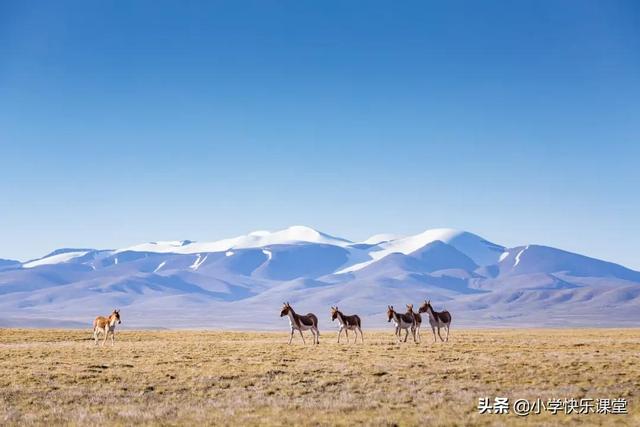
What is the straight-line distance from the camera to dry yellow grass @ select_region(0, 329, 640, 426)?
1970cm

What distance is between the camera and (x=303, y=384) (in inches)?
993

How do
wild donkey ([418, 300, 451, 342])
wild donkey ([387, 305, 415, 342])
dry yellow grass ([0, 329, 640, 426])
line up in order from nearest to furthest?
1. dry yellow grass ([0, 329, 640, 426])
2. wild donkey ([387, 305, 415, 342])
3. wild donkey ([418, 300, 451, 342])

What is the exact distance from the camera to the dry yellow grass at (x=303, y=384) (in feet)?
64.6

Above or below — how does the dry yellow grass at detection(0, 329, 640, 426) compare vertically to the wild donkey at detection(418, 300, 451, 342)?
below

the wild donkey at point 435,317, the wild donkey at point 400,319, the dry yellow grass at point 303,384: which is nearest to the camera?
the dry yellow grass at point 303,384

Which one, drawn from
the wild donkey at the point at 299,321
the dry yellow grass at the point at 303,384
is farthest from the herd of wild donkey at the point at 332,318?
the dry yellow grass at the point at 303,384

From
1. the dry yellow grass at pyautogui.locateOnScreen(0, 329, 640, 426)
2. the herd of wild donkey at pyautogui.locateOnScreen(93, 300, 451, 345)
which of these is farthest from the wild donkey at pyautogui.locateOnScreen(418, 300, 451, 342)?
the dry yellow grass at pyautogui.locateOnScreen(0, 329, 640, 426)

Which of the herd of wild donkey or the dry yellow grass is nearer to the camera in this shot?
the dry yellow grass

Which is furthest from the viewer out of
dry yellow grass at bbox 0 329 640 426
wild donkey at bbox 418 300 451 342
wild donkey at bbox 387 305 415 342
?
wild donkey at bbox 418 300 451 342

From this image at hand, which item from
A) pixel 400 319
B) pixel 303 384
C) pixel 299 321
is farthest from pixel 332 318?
pixel 303 384

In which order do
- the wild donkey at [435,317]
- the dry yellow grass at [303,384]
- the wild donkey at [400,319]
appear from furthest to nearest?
the wild donkey at [435,317]
the wild donkey at [400,319]
the dry yellow grass at [303,384]

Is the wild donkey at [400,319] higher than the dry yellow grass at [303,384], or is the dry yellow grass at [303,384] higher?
the wild donkey at [400,319]

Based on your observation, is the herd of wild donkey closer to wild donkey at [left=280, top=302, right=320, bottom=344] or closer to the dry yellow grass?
wild donkey at [left=280, top=302, right=320, bottom=344]

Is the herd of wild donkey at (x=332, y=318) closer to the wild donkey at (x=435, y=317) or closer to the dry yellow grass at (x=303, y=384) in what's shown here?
the wild donkey at (x=435, y=317)
